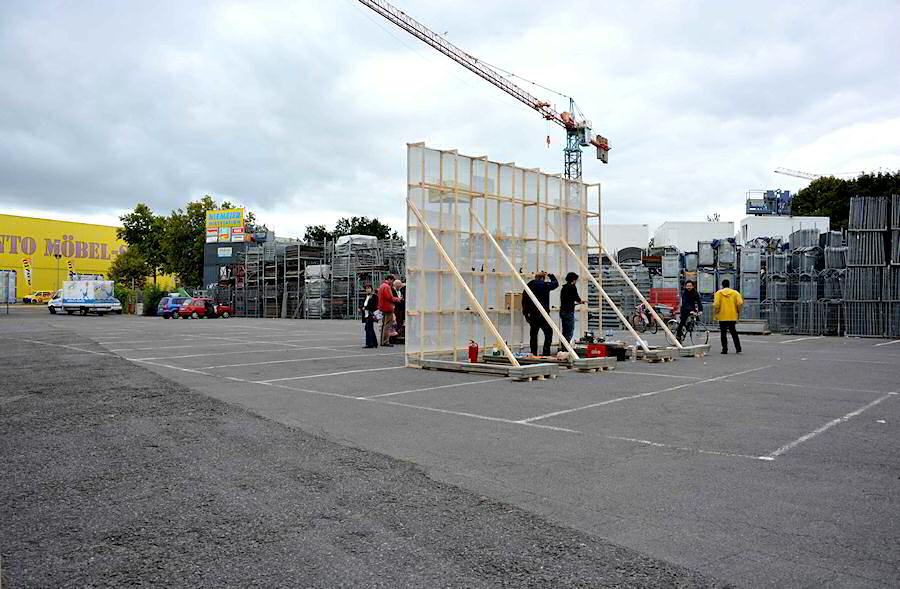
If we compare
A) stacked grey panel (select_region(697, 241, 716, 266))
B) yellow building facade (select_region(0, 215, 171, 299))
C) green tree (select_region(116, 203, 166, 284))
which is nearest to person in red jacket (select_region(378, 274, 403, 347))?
stacked grey panel (select_region(697, 241, 716, 266))

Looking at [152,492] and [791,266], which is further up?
[791,266]

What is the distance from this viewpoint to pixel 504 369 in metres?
12.4

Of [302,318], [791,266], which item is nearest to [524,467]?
[791,266]

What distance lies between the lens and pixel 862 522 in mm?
4438

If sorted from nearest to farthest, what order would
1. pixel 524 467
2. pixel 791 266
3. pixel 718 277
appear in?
pixel 524 467
pixel 791 266
pixel 718 277

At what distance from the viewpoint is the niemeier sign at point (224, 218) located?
63.0 m

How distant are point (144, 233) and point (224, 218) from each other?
12.0 metres

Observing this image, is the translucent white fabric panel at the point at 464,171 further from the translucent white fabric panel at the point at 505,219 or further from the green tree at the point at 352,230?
the green tree at the point at 352,230

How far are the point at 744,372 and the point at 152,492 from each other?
37.1 feet

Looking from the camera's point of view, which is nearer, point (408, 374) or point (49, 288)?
point (408, 374)

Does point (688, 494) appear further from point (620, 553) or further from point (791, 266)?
point (791, 266)

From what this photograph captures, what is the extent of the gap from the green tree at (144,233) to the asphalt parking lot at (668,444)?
2390 inches

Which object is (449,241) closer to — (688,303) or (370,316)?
(370,316)

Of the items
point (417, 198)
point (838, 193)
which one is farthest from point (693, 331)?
point (838, 193)
